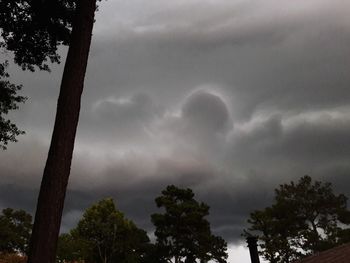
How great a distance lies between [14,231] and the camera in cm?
5853

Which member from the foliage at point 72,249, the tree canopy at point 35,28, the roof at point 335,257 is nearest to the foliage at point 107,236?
the foliage at point 72,249

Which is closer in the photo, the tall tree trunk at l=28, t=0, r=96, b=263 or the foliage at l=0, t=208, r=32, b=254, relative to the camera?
the tall tree trunk at l=28, t=0, r=96, b=263

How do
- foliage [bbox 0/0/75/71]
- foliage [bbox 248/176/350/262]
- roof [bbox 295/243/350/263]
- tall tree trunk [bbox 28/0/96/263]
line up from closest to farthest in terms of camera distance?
tall tree trunk [bbox 28/0/96/263], foliage [bbox 0/0/75/71], roof [bbox 295/243/350/263], foliage [bbox 248/176/350/262]

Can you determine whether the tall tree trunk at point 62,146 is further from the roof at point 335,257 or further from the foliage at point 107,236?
the foliage at point 107,236

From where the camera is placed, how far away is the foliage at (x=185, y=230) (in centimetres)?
4822

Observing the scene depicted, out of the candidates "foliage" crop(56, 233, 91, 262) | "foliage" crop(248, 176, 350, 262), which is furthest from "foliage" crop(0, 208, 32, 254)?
"foliage" crop(248, 176, 350, 262)

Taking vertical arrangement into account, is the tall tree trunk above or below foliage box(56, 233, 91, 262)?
below

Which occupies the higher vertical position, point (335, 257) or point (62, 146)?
point (335, 257)

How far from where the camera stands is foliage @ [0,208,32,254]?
52188 millimetres

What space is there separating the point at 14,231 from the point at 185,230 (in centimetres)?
2453

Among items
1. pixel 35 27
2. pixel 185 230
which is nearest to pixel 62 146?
pixel 35 27

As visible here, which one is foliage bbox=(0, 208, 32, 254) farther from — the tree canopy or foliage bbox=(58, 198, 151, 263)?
the tree canopy

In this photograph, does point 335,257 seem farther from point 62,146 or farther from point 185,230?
point 185,230

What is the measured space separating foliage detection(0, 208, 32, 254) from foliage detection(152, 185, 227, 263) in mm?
16704
